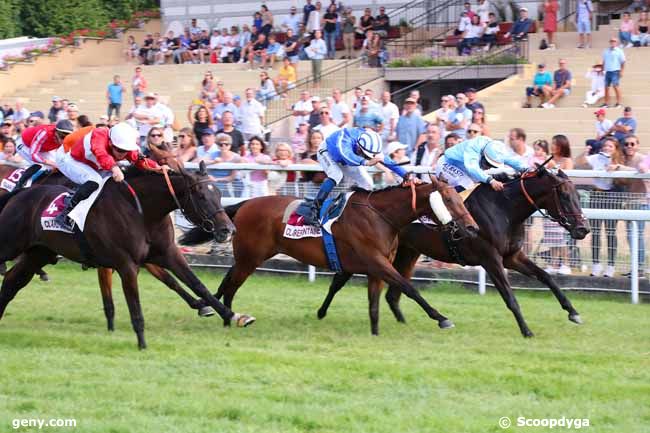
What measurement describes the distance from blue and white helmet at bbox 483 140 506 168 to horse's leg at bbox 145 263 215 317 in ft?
9.31

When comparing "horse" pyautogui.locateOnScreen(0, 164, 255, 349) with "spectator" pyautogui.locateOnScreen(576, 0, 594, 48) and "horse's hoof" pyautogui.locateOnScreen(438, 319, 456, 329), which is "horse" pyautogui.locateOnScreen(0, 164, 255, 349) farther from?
"spectator" pyautogui.locateOnScreen(576, 0, 594, 48)

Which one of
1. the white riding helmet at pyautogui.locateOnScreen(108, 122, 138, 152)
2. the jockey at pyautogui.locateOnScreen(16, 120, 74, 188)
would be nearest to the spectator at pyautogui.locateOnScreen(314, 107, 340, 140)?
the jockey at pyautogui.locateOnScreen(16, 120, 74, 188)

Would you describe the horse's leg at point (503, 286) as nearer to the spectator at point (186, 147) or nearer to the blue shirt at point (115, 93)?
the spectator at point (186, 147)

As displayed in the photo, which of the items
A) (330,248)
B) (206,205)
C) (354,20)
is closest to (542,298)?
(330,248)

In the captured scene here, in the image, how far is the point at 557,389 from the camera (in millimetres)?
7418

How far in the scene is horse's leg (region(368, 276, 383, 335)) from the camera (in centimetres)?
983

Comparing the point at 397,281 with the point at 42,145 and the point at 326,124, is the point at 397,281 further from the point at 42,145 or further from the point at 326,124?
the point at 326,124

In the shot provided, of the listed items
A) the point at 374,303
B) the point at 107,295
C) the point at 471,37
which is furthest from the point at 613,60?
the point at 107,295

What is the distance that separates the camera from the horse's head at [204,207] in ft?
30.0

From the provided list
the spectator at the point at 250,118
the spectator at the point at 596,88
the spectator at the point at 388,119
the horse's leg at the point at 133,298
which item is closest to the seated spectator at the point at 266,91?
the spectator at the point at 250,118

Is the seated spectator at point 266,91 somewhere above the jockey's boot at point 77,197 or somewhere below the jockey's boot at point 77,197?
below

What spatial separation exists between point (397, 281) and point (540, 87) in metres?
10.3

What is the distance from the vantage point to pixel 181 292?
9.94m

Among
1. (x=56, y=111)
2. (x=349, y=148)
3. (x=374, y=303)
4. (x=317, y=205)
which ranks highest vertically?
(x=349, y=148)
